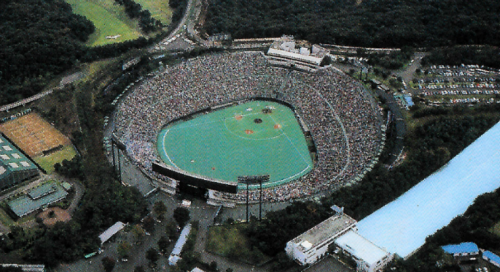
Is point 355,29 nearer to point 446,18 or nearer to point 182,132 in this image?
point 446,18

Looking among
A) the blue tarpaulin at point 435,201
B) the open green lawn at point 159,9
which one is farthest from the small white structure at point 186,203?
the open green lawn at point 159,9

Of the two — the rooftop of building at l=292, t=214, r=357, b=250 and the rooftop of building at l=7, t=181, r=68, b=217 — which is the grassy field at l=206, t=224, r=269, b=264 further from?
the rooftop of building at l=7, t=181, r=68, b=217

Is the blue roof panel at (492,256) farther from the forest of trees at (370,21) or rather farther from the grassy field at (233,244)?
the forest of trees at (370,21)

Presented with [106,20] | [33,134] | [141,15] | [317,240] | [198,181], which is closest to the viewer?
[317,240]

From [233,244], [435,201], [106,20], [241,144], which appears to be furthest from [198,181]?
[106,20]

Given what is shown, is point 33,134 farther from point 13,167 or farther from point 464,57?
point 464,57

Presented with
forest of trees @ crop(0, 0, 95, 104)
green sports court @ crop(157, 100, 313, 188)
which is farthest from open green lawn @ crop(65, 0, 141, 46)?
green sports court @ crop(157, 100, 313, 188)
